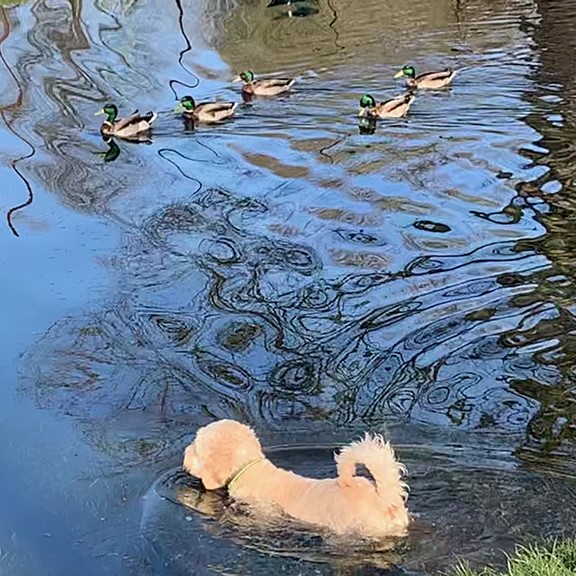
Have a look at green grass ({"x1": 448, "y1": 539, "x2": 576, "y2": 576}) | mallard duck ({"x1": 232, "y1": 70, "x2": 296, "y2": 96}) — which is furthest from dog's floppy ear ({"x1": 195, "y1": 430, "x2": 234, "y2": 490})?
mallard duck ({"x1": 232, "y1": 70, "x2": 296, "y2": 96})

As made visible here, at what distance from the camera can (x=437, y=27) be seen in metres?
16.7

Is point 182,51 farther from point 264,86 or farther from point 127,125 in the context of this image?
point 127,125

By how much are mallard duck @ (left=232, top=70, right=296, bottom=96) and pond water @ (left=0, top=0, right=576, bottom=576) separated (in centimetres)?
19

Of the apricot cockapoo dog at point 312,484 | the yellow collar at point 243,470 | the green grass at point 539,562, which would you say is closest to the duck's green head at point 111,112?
the apricot cockapoo dog at point 312,484

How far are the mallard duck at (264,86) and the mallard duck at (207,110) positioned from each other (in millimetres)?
465

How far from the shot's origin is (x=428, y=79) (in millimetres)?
12594

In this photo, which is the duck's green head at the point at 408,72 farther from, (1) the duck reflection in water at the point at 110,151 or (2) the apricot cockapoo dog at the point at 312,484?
(2) the apricot cockapoo dog at the point at 312,484

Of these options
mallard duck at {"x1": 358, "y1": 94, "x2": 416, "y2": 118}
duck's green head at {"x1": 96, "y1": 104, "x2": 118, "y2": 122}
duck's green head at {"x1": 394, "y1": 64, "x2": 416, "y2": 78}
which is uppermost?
duck's green head at {"x1": 96, "y1": 104, "x2": 118, "y2": 122}

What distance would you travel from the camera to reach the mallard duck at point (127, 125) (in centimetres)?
1186

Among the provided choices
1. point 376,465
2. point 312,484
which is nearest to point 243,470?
point 312,484

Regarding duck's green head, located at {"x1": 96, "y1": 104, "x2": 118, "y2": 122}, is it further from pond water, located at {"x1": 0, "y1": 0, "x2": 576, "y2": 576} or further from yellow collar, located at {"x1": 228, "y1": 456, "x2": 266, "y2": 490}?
yellow collar, located at {"x1": 228, "y1": 456, "x2": 266, "y2": 490}

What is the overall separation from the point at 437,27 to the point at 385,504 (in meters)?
13.3

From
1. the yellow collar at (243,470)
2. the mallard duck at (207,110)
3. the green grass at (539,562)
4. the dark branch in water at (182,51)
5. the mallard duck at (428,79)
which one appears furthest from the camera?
the dark branch in water at (182,51)

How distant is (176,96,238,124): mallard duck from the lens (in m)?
12.2
